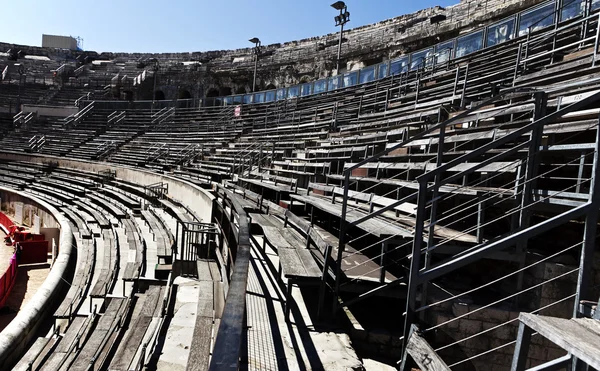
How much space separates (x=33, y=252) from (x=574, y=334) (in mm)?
14907

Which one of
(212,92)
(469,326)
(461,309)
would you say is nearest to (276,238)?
(461,309)

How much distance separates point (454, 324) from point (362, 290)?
0.99 metres

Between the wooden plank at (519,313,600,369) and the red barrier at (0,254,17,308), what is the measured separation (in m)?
11.1

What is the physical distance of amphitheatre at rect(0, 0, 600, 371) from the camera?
3.27m

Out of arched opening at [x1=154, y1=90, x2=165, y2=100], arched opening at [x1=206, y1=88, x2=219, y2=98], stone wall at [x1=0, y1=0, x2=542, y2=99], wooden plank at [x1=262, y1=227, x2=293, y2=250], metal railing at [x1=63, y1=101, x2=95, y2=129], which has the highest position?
stone wall at [x1=0, y1=0, x2=542, y2=99]

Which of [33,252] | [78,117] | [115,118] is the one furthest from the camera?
[78,117]

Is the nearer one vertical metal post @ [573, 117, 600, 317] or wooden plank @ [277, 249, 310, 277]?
vertical metal post @ [573, 117, 600, 317]

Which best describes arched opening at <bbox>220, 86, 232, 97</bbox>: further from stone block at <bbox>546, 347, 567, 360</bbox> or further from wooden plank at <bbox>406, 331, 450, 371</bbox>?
wooden plank at <bbox>406, 331, 450, 371</bbox>

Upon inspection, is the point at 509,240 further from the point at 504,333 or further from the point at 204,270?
the point at 204,270

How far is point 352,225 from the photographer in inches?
179

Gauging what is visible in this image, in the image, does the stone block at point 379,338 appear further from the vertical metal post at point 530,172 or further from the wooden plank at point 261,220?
the wooden plank at point 261,220

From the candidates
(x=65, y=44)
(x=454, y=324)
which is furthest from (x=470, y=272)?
(x=65, y=44)

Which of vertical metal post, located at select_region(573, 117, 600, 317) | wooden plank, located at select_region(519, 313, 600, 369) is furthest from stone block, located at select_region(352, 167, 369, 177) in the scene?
wooden plank, located at select_region(519, 313, 600, 369)

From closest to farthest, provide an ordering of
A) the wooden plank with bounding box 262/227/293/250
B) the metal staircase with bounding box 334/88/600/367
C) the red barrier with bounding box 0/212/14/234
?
the metal staircase with bounding box 334/88/600/367 → the wooden plank with bounding box 262/227/293/250 → the red barrier with bounding box 0/212/14/234
